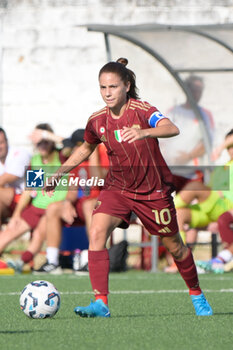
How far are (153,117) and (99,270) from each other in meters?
1.04

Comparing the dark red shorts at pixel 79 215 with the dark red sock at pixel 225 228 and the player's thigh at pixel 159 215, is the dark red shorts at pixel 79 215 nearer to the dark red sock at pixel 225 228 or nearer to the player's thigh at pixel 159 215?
the dark red sock at pixel 225 228

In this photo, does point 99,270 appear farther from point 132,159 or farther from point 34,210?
point 34,210

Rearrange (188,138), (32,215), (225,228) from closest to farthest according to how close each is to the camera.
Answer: (225,228) < (32,215) < (188,138)

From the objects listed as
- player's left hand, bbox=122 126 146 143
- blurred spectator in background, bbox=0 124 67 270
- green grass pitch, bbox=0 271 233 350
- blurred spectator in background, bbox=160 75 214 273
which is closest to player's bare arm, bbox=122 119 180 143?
player's left hand, bbox=122 126 146 143

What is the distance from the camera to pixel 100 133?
6.11 metres

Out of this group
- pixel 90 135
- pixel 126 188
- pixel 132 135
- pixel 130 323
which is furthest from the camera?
pixel 90 135

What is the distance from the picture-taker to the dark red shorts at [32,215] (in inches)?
420

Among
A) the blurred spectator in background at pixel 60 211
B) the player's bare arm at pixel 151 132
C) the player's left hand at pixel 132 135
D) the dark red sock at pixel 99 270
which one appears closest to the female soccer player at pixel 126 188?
the dark red sock at pixel 99 270

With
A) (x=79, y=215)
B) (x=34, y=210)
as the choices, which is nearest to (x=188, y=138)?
(x=79, y=215)

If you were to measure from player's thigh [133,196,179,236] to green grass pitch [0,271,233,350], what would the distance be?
0.56 metres

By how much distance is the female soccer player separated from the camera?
599 centimetres

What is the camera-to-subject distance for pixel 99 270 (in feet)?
19.9

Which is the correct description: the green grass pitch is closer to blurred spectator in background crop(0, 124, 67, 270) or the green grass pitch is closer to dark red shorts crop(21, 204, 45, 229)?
blurred spectator in background crop(0, 124, 67, 270)

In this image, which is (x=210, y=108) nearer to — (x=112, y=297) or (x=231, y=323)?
(x=112, y=297)
